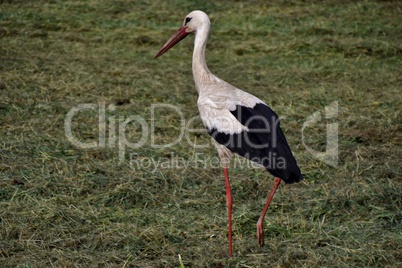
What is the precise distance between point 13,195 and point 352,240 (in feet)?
7.46

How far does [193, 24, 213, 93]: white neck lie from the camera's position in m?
5.03

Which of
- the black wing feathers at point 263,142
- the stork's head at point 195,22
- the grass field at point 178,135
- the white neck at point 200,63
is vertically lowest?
the grass field at point 178,135

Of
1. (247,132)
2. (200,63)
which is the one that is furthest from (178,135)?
(247,132)

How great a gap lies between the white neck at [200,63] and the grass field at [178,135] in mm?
744

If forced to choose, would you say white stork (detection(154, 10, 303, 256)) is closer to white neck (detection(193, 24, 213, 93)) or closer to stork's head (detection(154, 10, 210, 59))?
white neck (detection(193, 24, 213, 93))

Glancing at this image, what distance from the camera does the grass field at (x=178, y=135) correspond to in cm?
419

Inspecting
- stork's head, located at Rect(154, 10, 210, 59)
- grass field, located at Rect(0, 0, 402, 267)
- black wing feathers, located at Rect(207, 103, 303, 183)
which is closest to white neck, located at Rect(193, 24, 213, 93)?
stork's head, located at Rect(154, 10, 210, 59)

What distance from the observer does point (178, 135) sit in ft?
19.9

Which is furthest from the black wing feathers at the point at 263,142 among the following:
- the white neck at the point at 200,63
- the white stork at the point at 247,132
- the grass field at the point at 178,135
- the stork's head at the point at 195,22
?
the stork's head at the point at 195,22

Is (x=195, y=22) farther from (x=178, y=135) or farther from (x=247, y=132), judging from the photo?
(x=247, y=132)

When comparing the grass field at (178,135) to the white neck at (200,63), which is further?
the white neck at (200,63)

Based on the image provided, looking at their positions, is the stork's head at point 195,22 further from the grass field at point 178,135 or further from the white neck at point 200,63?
the grass field at point 178,135

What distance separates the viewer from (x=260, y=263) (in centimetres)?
397

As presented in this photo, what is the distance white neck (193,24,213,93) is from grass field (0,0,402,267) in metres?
0.74
